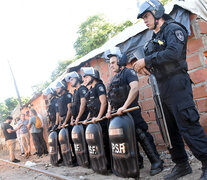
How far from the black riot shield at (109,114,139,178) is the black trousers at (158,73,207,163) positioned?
1.87 feet

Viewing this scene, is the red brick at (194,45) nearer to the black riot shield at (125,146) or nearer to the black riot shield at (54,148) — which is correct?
the black riot shield at (125,146)

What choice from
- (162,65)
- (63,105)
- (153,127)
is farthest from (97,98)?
(162,65)

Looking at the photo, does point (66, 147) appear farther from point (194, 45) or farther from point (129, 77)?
point (194, 45)

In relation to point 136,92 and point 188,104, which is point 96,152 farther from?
point 188,104

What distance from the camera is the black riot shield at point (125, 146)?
3340 millimetres

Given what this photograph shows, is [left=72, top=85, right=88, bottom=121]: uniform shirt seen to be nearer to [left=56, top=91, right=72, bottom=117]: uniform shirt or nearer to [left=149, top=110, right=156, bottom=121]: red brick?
[left=56, top=91, right=72, bottom=117]: uniform shirt

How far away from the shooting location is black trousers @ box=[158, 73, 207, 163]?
2.57 m

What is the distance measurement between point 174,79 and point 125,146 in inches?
47.6

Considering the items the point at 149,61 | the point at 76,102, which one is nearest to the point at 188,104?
the point at 149,61

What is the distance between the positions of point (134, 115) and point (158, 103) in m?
1.06

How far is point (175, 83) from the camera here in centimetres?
274

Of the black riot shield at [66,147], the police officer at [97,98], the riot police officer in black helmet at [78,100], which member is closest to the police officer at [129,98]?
the police officer at [97,98]

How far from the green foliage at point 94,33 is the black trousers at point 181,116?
984 inches

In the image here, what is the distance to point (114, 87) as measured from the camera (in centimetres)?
395
